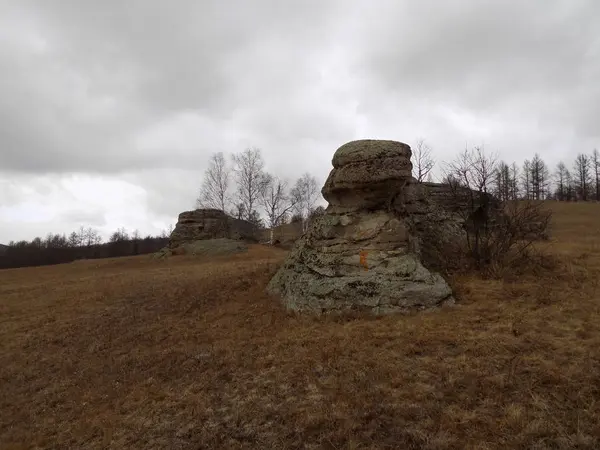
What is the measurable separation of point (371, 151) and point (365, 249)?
7.62ft

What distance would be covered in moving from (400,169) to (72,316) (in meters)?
9.87

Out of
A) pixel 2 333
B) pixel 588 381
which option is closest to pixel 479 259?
pixel 588 381

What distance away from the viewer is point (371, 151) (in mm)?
10180

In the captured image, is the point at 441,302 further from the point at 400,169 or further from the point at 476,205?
the point at 476,205

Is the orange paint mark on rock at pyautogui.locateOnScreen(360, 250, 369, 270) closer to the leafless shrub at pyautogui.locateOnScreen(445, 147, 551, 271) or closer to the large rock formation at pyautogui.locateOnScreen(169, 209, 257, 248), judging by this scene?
the leafless shrub at pyautogui.locateOnScreen(445, 147, 551, 271)

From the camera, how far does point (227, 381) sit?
6.62 meters

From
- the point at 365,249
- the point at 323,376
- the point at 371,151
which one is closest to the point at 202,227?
the point at 371,151

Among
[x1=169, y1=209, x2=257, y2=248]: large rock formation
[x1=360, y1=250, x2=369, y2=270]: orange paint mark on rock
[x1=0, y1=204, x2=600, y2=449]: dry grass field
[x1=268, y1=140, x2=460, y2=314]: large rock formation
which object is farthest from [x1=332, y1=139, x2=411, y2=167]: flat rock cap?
[x1=169, y1=209, x2=257, y2=248]: large rock formation

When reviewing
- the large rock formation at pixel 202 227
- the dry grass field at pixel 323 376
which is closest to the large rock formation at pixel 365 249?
the dry grass field at pixel 323 376

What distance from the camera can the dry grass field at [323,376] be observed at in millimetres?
4781

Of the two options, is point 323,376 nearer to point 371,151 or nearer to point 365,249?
point 365,249

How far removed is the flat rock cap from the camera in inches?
398

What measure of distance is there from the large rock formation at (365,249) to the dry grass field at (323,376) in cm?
57

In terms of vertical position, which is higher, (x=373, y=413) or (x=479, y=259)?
(x=479, y=259)
